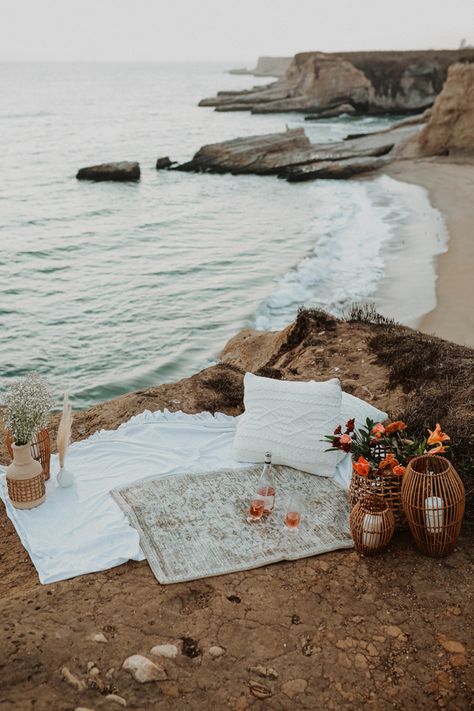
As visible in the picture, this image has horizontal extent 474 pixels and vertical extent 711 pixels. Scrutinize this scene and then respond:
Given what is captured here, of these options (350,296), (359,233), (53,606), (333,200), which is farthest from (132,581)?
(333,200)

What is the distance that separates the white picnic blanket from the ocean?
13.4ft

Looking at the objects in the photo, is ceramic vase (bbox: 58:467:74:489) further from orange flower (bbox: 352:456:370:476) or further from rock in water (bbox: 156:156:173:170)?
→ rock in water (bbox: 156:156:173:170)

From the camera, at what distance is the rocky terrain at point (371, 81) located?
6144 cm

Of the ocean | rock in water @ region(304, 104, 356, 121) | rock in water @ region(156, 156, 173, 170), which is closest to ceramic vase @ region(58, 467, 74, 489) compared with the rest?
the ocean

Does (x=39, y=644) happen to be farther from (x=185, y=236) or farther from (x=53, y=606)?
(x=185, y=236)

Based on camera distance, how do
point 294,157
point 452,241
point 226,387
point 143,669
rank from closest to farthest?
point 143,669 < point 226,387 < point 452,241 < point 294,157

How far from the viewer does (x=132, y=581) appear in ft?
14.3

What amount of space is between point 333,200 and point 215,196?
5.21m

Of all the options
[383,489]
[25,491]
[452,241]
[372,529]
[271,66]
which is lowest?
[452,241]

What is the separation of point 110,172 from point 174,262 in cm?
1474

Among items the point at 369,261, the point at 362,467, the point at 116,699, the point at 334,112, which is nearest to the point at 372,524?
the point at 362,467

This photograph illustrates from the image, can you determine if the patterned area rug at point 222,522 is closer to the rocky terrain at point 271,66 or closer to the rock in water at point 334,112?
the rock in water at point 334,112

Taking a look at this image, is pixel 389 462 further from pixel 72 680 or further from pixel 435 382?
pixel 72 680

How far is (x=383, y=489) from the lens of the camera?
183 inches
